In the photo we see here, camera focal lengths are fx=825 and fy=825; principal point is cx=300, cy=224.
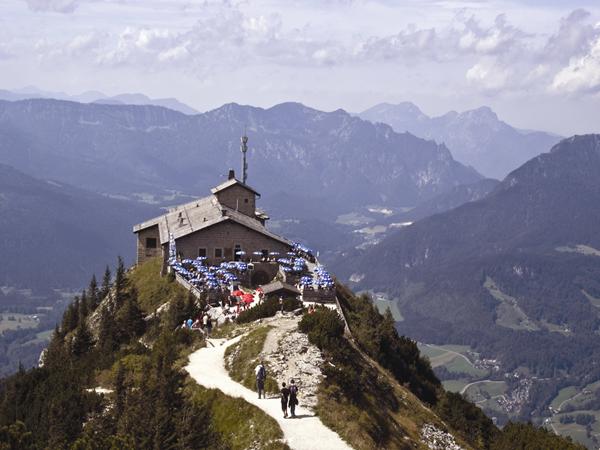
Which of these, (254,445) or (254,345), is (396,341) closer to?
(254,345)

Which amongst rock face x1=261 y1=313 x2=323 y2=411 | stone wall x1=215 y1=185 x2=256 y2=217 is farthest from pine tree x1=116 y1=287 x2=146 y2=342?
stone wall x1=215 y1=185 x2=256 y2=217

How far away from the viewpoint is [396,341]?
6366 centimetres

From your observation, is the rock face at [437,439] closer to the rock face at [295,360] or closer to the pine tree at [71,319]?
the rock face at [295,360]

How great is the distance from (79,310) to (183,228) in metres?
14.5

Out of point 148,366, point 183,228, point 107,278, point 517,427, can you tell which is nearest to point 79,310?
point 107,278

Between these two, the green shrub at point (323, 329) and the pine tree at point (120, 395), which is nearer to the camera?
the pine tree at point (120, 395)

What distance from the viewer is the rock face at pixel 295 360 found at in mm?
41469

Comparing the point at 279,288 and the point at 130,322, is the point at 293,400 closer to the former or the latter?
the point at 279,288

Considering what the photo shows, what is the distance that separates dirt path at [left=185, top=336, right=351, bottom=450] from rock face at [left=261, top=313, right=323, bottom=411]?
4.83 feet

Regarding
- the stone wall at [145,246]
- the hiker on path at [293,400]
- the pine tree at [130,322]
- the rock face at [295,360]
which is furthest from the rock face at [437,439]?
the stone wall at [145,246]

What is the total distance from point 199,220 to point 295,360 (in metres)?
47.6

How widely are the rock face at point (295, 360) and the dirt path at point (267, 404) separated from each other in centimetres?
147

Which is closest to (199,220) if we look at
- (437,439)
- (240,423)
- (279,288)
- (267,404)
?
(279,288)

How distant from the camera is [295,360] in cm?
4469
